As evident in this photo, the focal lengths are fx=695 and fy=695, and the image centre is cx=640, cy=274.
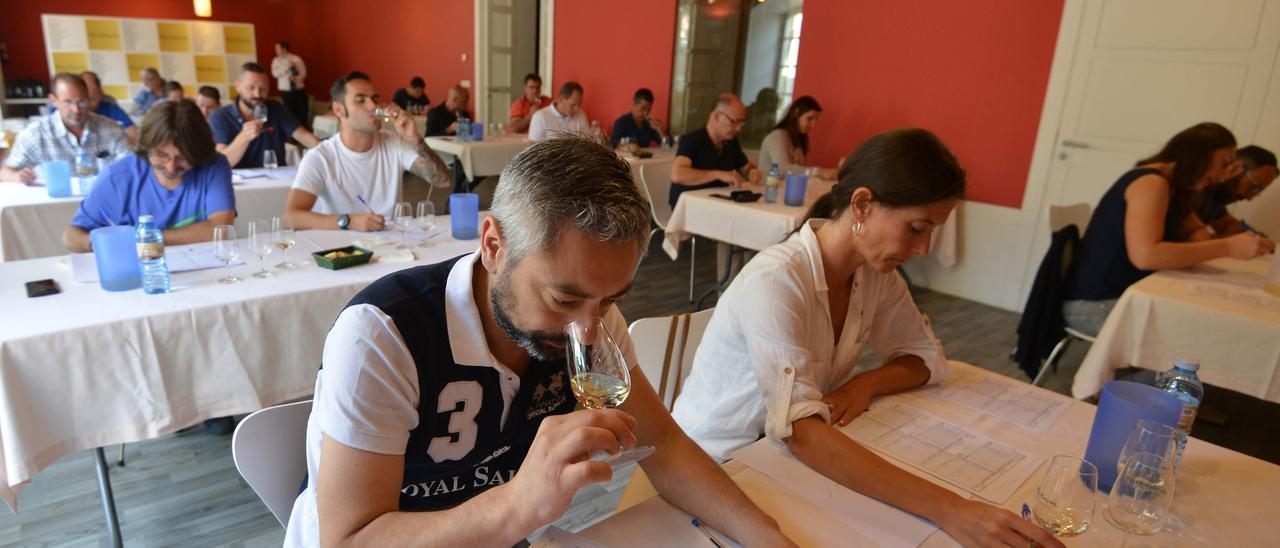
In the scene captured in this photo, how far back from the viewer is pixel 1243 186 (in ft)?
12.4

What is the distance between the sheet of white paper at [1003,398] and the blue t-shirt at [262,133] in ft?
A: 14.2

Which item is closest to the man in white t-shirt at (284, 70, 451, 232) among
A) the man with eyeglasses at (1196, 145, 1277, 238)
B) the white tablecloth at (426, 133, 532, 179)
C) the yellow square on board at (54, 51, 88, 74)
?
the white tablecloth at (426, 133, 532, 179)

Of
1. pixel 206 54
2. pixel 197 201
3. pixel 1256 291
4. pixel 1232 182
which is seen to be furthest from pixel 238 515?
pixel 206 54

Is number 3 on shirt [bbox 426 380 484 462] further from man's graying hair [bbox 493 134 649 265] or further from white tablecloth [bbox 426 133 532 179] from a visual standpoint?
white tablecloth [bbox 426 133 532 179]

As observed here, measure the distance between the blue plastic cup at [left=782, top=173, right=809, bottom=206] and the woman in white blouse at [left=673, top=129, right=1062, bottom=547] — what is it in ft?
7.85

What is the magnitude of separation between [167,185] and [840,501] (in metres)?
2.86

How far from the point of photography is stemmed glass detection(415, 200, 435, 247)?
295 cm

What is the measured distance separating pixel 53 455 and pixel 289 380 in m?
0.59

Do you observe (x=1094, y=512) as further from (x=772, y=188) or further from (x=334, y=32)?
(x=334, y=32)

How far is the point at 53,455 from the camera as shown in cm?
176

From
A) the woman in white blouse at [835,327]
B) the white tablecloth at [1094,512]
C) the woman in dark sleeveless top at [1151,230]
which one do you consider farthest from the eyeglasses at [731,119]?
the white tablecloth at [1094,512]

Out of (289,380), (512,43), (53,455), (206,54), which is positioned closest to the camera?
(53,455)

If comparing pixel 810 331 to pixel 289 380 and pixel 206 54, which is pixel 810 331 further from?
pixel 206 54

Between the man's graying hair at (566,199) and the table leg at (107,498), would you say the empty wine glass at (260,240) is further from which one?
the man's graying hair at (566,199)
